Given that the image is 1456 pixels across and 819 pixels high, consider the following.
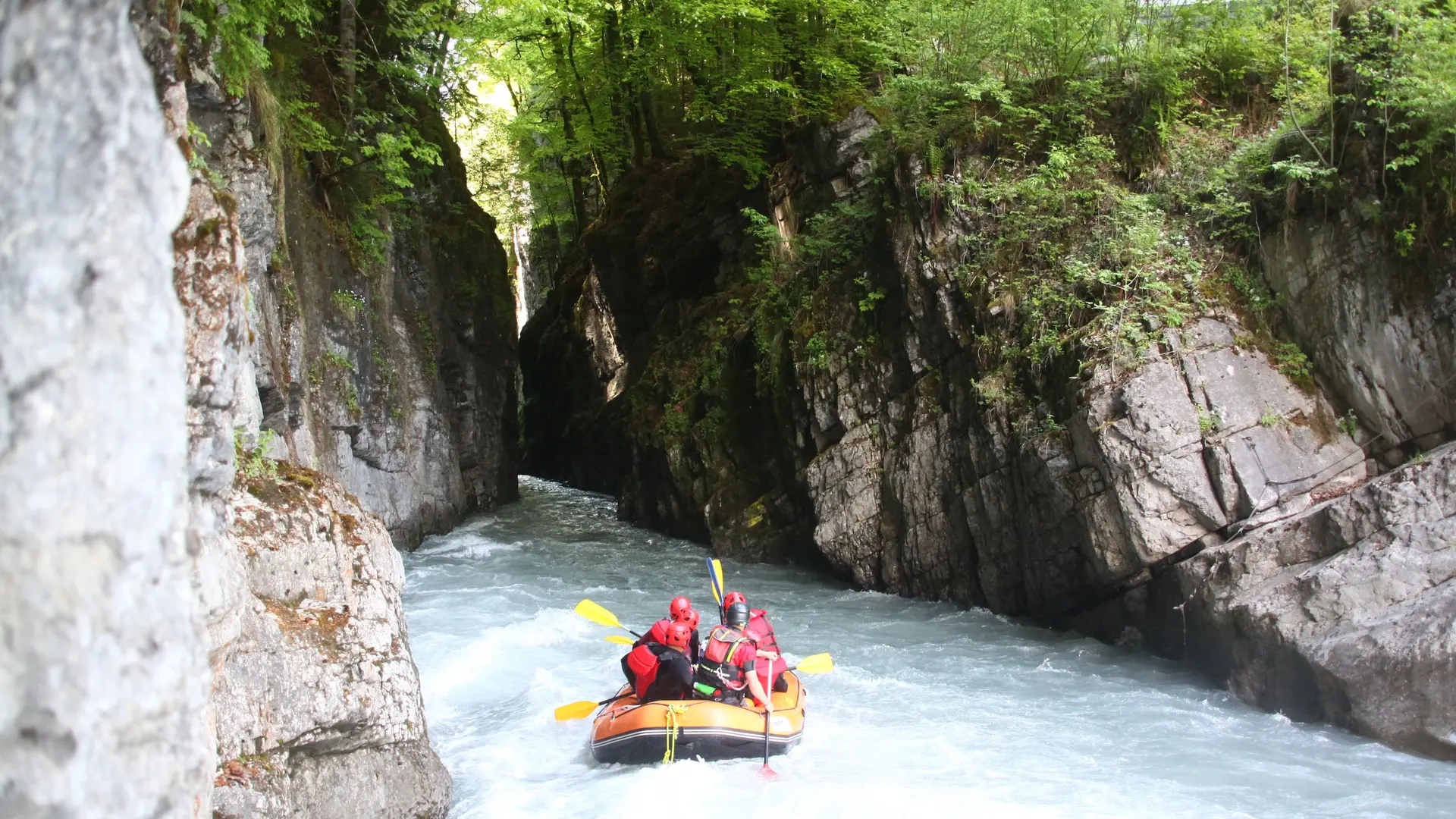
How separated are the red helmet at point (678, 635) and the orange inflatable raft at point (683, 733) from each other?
0.52 m

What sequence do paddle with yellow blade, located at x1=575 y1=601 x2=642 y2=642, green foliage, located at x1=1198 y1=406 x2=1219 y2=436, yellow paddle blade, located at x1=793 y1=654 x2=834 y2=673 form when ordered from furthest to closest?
green foliage, located at x1=1198 y1=406 x2=1219 y2=436, yellow paddle blade, located at x1=793 y1=654 x2=834 y2=673, paddle with yellow blade, located at x1=575 y1=601 x2=642 y2=642

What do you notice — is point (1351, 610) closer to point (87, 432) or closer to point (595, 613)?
point (595, 613)

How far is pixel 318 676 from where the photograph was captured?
499 cm

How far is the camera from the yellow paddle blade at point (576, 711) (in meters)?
7.57

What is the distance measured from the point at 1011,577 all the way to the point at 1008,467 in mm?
1203

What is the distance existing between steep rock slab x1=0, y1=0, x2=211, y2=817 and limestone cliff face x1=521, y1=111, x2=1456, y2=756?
7.57 metres

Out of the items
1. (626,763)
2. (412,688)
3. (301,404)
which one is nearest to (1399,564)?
(626,763)

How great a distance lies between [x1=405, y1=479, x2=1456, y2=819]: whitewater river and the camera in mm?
6305

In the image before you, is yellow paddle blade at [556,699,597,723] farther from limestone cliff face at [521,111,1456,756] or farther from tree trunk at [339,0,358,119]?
tree trunk at [339,0,358,119]

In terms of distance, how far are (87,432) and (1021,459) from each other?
913cm

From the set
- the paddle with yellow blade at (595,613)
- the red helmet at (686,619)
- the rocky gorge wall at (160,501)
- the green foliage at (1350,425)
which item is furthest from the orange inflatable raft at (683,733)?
the green foliage at (1350,425)

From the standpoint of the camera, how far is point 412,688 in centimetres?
563

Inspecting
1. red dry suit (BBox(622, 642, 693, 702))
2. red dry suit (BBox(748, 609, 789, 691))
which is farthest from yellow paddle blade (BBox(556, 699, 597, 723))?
red dry suit (BBox(748, 609, 789, 691))

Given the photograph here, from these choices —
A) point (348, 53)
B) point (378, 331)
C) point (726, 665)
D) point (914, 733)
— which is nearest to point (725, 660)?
point (726, 665)
